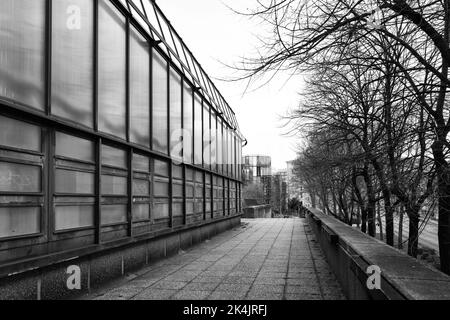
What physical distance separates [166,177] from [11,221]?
6595 millimetres

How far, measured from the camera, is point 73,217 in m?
6.76

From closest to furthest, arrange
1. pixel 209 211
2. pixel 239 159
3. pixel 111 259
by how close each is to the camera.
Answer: pixel 111 259
pixel 209 211
pixel 239 159

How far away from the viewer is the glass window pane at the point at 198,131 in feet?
50.6

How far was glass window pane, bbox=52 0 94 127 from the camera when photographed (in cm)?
632

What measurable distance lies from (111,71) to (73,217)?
2.96 metres

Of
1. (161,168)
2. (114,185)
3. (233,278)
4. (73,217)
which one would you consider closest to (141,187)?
(114,185)

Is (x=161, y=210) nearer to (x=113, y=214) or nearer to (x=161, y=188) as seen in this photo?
(x=161, y=188)

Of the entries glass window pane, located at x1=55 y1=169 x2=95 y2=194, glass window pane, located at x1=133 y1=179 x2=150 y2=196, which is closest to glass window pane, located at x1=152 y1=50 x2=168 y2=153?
glass window pane, located at x1=133 y1=179 x2=150 y2=196

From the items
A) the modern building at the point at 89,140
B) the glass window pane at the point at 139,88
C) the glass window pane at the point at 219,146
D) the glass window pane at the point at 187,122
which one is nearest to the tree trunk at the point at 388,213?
the modern building at the point at 89,140

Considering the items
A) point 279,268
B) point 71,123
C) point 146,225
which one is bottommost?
point 279,268

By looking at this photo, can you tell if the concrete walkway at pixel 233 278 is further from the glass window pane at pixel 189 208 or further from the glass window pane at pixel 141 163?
the glass window pane at pixel 141 163
